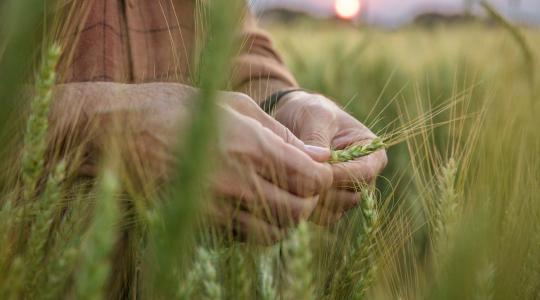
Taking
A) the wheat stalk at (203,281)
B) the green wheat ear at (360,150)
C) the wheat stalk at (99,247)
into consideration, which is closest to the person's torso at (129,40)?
the green wheat ear at (360,150)

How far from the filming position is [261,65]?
108 centimetres

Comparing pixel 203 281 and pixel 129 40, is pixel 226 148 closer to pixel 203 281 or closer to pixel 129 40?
pixel 203 281

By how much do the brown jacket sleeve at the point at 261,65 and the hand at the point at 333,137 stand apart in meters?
0.14

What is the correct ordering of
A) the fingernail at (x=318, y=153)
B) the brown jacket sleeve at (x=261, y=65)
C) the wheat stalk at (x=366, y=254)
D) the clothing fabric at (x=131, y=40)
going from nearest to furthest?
the wheat stalk at (x=366, y=254) → the fingernail at (x=318, y=153) → the clothing fabric at (x=131, y=40) → the brown jacket sleeve at (x=261, y=65)

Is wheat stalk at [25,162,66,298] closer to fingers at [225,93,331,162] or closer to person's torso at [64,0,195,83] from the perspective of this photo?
fingers at [225,93,331,162]

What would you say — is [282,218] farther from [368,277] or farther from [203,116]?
[203,116]

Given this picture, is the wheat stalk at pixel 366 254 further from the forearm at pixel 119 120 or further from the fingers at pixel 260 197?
the forearm at pixel 119 120

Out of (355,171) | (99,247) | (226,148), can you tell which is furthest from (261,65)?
(99,247)

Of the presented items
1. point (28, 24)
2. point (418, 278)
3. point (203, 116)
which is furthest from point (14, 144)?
point (418, 278)

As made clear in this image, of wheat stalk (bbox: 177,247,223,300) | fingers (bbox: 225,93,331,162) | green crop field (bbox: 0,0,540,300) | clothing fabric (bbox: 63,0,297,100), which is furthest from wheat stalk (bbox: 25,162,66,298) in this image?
clothing fabric (bbox: 63,0,297,100)

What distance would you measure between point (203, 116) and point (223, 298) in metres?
0.29

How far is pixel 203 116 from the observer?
0.82 feet

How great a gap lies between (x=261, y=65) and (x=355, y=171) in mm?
391

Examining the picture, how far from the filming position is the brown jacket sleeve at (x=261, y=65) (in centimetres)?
103
